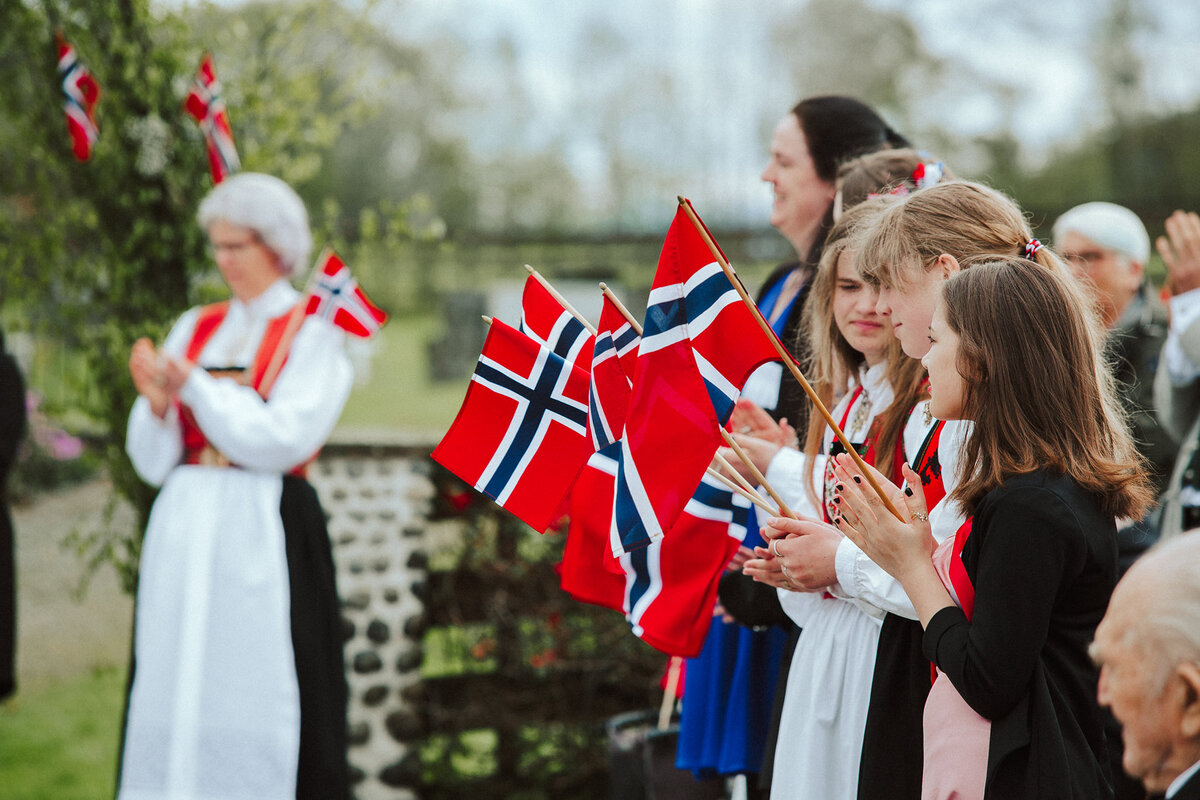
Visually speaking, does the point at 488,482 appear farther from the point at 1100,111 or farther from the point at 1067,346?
the point at 1100,111

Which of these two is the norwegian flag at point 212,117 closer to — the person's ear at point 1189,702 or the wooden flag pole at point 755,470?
the wooden flag pole at point 755,470

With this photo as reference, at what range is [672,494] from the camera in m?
1.86

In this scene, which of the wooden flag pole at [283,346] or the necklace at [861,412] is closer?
the necklace at [861,412]

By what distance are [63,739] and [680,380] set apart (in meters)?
3.87

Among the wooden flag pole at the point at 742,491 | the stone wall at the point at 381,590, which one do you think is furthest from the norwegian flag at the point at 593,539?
the stone wall at the point at 381,590

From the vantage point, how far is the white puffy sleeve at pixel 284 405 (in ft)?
10.6

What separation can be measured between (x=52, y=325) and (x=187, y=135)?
0.83 metres

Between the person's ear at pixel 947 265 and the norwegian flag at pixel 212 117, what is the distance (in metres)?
2.63

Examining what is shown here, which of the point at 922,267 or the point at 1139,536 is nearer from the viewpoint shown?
the point at 922,267

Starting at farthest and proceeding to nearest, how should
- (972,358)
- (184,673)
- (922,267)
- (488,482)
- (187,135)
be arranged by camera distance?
(187,135) < (184,673) < (488,482) < (922,267) < (972,358)

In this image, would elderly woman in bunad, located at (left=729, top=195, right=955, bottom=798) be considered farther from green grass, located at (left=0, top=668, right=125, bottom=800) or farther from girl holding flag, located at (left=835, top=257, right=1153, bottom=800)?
green grass, located at (left=0, top=668, right=125, bottom=800)

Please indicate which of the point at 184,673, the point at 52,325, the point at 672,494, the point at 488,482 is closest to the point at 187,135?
the point at 52,325

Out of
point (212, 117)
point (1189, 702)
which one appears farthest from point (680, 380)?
point (212, 117)

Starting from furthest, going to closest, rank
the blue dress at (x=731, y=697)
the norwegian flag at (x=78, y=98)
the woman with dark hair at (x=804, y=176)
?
the norwegian flag at (x=78, y=98) < the woman with dark hair at (x=804, y=176) < the blue dress at (x=731, y=697)
